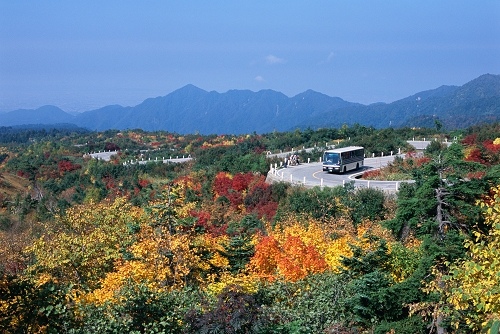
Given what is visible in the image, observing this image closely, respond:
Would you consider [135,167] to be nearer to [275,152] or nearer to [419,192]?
[275,152]

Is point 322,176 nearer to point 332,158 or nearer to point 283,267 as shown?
point 332,158

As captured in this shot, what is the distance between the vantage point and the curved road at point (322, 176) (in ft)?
104

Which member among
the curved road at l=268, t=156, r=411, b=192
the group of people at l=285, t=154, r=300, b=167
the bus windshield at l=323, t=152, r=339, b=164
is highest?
the bus windshield at l=323, t=152, r=339, b=164

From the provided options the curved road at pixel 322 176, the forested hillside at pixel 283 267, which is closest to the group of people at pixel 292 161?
the curved road at pixel 322 176

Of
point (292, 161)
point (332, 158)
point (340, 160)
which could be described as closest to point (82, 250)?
point (340, 160)

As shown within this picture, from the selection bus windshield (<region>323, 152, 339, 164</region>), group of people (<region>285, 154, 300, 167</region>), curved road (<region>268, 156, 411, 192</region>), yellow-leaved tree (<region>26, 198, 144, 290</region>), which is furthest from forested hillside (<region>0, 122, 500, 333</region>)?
group of people (<region>285, 154, 300, 167</region>)

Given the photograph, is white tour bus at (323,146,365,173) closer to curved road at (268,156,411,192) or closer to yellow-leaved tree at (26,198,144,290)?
curved road at (268,156,411,192)

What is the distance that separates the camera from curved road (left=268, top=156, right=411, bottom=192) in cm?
3159

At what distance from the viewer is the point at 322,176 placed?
119ft

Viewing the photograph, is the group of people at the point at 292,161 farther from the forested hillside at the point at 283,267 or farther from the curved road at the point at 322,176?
the forested hillside at the point at 283,267

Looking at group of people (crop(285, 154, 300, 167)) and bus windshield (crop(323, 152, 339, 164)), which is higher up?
bus windshield (crop(323, 152, 339, 164))

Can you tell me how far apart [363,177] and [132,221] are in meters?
19.3

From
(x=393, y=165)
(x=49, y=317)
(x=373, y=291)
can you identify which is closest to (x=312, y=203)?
(x=393, y=165)

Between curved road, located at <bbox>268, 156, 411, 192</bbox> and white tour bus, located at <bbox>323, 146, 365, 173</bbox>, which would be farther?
white tour bus, located at <bbox>323, 146, 365, 173</bbox>
